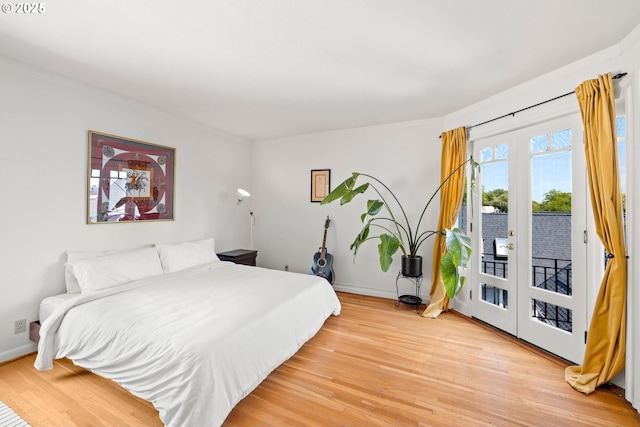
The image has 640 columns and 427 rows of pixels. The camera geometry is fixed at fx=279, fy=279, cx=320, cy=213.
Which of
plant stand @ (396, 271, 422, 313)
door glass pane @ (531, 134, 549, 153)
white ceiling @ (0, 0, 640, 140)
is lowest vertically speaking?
plant stand @ (396, 271, 422, 313)

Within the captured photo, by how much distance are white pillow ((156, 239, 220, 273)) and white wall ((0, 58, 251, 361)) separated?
0.28 meters

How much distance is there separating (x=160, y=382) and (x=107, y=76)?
268cm

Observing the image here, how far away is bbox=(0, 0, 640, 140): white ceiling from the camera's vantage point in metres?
1.71

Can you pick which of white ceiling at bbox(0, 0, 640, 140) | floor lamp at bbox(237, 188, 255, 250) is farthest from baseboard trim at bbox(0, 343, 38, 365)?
floor lamp at bbox(237, 188, 255, 250)

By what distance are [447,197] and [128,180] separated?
3.78 metres

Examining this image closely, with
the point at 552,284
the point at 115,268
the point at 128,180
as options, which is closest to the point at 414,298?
the point at 552,284

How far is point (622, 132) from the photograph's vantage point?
2.08m

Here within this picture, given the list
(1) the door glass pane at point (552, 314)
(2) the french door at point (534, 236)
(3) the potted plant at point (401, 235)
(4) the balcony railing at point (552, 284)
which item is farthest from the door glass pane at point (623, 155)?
(3) the potted plant at point (401, 235)

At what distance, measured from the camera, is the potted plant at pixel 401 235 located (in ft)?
9.61

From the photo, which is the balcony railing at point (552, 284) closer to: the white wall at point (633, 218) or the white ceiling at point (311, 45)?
the white wall at point (633, 218)

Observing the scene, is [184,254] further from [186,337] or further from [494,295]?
[494,295]

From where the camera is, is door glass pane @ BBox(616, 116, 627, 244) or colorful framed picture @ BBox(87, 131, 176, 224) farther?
colorful framed picture @ BBox(87, 131, 176, 224)

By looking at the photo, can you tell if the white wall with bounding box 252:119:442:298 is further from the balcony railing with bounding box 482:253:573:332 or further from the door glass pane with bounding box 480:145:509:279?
the balcony railing with bounding box 482:253:573:332

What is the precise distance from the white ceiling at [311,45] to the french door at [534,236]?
652mm
